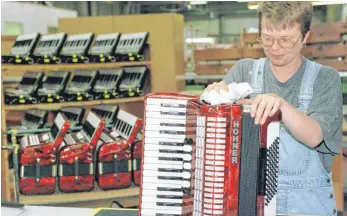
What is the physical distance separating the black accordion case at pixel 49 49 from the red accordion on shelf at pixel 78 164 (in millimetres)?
981

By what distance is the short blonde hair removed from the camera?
1830 mm

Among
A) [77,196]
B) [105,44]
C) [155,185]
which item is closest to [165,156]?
[155,185]

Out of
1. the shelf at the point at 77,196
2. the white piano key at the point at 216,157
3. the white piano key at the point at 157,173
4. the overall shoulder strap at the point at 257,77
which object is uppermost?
the overall shoulder strap at the point at 257,77

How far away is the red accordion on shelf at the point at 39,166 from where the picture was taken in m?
3.88

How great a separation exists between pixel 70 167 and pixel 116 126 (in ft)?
2.27

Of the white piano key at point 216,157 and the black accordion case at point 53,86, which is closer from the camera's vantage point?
the white piano key at point 216,157

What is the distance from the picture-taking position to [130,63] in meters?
4.94

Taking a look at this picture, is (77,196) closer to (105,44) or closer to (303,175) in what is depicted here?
(105,44)

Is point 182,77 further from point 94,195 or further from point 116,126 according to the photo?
point 94,195

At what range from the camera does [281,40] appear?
186 centimetres

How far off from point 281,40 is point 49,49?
11.2ft

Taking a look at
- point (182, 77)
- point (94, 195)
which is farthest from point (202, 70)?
point (94, 195)

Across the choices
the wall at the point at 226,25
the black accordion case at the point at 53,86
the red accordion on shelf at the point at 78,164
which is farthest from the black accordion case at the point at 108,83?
the wall at the point at 226,25

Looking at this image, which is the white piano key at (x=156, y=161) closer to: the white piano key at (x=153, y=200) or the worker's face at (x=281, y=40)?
the white piano key at (x=153, y=200)
